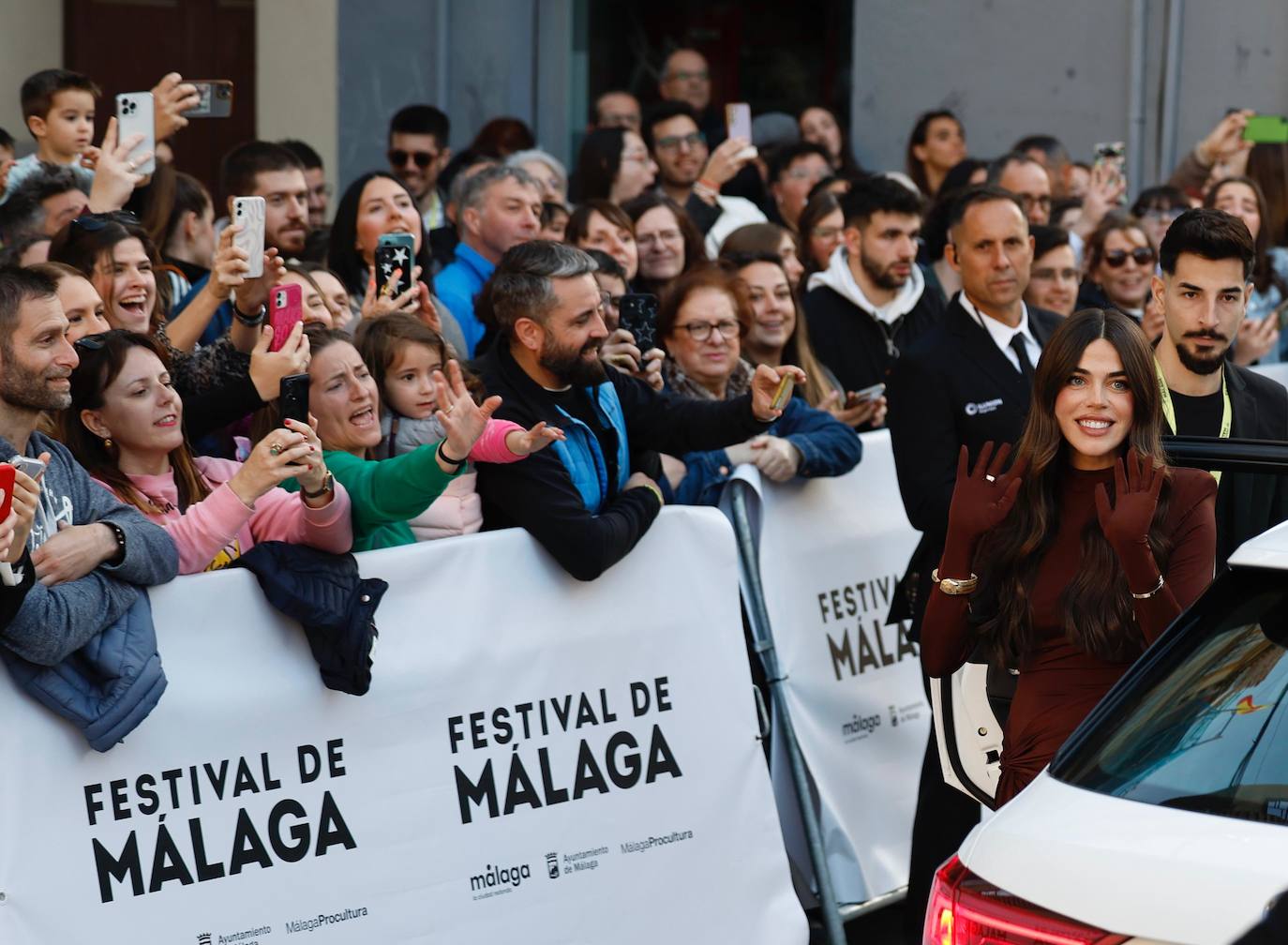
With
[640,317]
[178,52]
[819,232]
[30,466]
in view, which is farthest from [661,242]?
[178,52]

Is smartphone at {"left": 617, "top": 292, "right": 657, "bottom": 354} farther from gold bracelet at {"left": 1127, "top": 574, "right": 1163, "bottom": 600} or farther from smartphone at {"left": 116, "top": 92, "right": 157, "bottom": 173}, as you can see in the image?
gold bracelet at {"left": 1127, "top": 574, "right": 1163, "bottom": 600}

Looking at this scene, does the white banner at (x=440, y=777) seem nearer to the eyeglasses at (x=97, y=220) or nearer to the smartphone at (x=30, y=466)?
the smartphone at (x=30, y=466)

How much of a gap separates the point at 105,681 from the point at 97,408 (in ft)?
2.78

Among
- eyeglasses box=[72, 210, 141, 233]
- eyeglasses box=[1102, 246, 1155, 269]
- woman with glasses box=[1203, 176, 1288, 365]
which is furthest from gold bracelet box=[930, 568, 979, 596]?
woman with glasses box=[1203, 176, 1288, 365]

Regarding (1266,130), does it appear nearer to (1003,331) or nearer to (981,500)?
(1003,331)

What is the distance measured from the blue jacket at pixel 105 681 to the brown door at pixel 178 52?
26.1 feet

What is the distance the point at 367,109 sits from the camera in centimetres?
1312

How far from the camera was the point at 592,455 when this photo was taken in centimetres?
559

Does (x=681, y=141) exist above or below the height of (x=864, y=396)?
above

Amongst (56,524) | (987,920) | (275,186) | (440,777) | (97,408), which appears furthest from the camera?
(275,186)

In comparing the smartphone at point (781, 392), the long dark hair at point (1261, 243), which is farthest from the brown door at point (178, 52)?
the smartphone at point (781, 392)

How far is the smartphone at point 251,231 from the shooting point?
5.84 m

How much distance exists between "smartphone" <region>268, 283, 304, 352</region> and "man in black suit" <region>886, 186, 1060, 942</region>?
1.84m

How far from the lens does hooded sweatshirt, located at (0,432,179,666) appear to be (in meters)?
4.19
